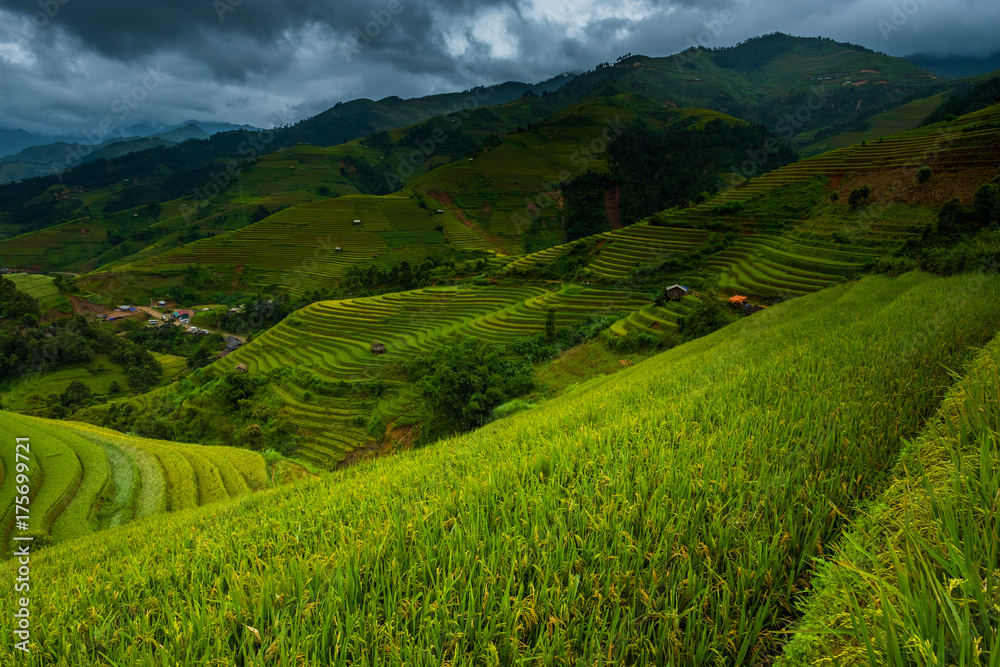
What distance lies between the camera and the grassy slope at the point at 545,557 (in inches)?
52.5

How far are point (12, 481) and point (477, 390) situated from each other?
18082mm

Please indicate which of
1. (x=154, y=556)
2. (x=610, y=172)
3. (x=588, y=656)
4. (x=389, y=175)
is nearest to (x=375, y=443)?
(x=154, y=556)

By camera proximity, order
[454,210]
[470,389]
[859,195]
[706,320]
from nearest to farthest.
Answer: [706,320] → [470,389] → [859,195] → [454,210]

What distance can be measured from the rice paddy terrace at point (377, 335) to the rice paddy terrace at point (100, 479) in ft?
34.5

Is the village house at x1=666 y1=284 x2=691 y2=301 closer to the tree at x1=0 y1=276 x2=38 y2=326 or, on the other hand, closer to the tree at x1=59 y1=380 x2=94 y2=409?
the tree at x1=59 y1=380 x2=94 y2=409

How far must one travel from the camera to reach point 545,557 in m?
1.54

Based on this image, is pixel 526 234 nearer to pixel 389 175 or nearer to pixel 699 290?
pixel 699 290

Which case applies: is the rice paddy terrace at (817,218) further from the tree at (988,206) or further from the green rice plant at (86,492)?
the green rice plant at (86,492)

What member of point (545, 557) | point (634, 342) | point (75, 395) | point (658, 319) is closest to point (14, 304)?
point (75, 395)

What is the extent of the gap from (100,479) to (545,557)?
17.1 metres

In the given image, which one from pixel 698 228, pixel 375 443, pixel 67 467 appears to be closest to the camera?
pixel 67 467

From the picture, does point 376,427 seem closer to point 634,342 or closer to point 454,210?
point 634,342

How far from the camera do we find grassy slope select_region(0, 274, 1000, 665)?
1.33 m

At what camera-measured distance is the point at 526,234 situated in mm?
84875
